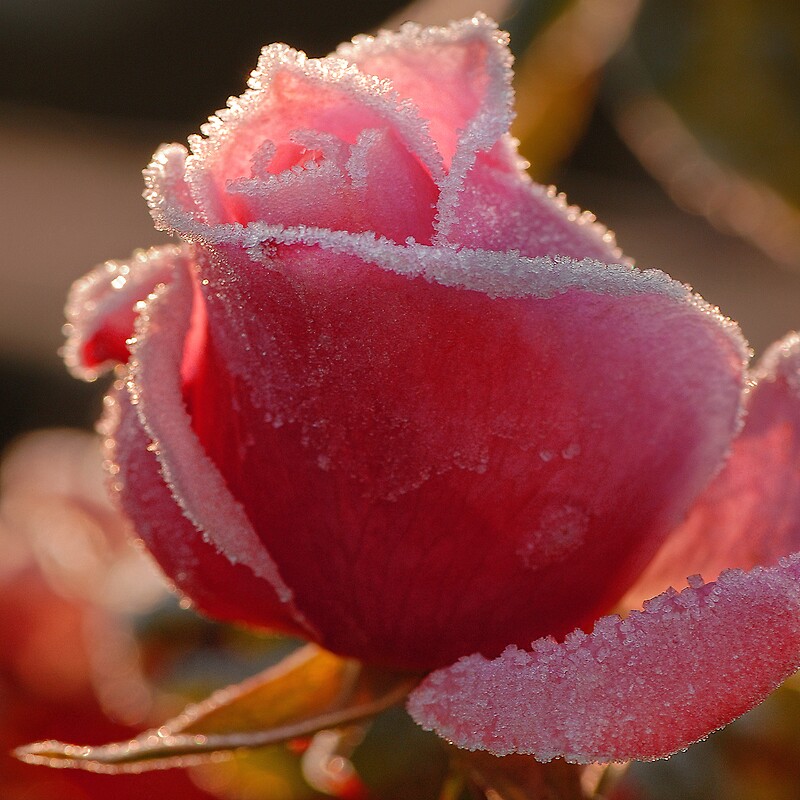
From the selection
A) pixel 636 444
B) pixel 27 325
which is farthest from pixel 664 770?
pixel 27 325

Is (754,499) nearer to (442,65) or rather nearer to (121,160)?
(442,65)

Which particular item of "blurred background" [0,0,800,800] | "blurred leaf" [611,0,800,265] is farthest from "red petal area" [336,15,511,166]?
"blurred leaf" [611,0,800,265]

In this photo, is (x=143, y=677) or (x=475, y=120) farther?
(x=143, y=677)

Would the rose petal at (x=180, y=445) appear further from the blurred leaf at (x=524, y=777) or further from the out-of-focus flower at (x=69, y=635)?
the out-of-focus flower at (x=69, y=635)

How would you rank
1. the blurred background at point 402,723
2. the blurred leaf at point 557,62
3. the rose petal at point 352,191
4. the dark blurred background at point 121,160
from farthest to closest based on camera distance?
the dark blurred background at point 121,160 → the blurred leaf at point 557,62 → the blurred background at point 402,723 → the rose petal at point 352,191

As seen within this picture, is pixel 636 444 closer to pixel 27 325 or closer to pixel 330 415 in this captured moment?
pixel 330 415

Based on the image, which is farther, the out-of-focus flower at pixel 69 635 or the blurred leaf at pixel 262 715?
the out-of-focus flower at pixel 69 635

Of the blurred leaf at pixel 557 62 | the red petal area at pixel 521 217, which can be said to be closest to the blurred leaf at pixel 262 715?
the red petal area at pixel 521 217
